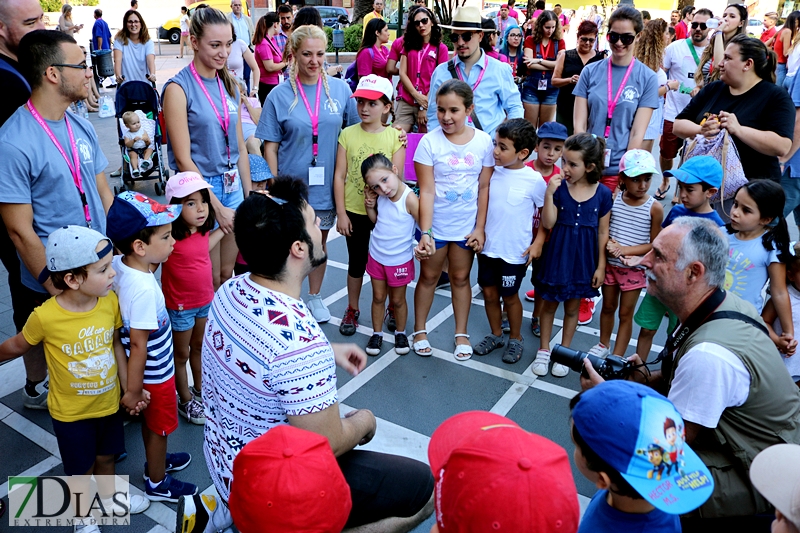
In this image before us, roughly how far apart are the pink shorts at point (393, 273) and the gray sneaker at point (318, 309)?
0.72 meters

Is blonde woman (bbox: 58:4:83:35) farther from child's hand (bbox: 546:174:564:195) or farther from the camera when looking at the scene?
the camera

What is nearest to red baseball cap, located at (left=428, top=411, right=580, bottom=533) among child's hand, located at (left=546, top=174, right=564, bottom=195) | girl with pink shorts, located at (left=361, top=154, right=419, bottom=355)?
child's hand, located at (left=546, top=174, right=564, bottom=195)

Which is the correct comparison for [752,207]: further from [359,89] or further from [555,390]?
[359,89]

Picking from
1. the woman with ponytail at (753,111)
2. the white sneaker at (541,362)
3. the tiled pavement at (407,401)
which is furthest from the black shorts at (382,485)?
the woman with ponytail at (753,111)

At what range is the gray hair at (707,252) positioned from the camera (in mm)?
2465

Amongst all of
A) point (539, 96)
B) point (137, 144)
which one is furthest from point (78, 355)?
point (539, 96)

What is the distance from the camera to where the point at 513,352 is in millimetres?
4441

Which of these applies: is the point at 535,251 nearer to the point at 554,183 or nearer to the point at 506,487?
the point at 554,183

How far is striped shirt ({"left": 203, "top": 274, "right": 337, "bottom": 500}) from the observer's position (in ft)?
6.45

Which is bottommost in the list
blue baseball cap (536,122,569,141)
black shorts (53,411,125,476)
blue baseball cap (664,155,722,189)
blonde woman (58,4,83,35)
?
black shorts (53,411,125,476)

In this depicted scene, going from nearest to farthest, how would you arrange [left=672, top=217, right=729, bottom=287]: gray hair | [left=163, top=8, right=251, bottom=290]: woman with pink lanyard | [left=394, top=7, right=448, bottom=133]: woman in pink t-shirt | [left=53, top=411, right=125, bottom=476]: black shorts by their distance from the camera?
[left=672, top=217, right=729, bottom=287]: gray hair < [left=53, top=411, right=125, bottom=476]: black shorts < [left=163, top=8, right=251, bottom=290]: woman with pink lanyard < [left=394, top=7, right=448, bottom=133]: woman in pink t-shirt

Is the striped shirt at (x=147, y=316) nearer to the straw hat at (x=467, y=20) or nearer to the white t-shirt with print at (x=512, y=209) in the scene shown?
the white t-shirt with print at (x=512, y=209)

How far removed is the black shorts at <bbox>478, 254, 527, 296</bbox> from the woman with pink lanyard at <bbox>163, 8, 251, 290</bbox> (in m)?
1.83

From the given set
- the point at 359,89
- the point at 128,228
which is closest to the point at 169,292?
the point at 128,228
